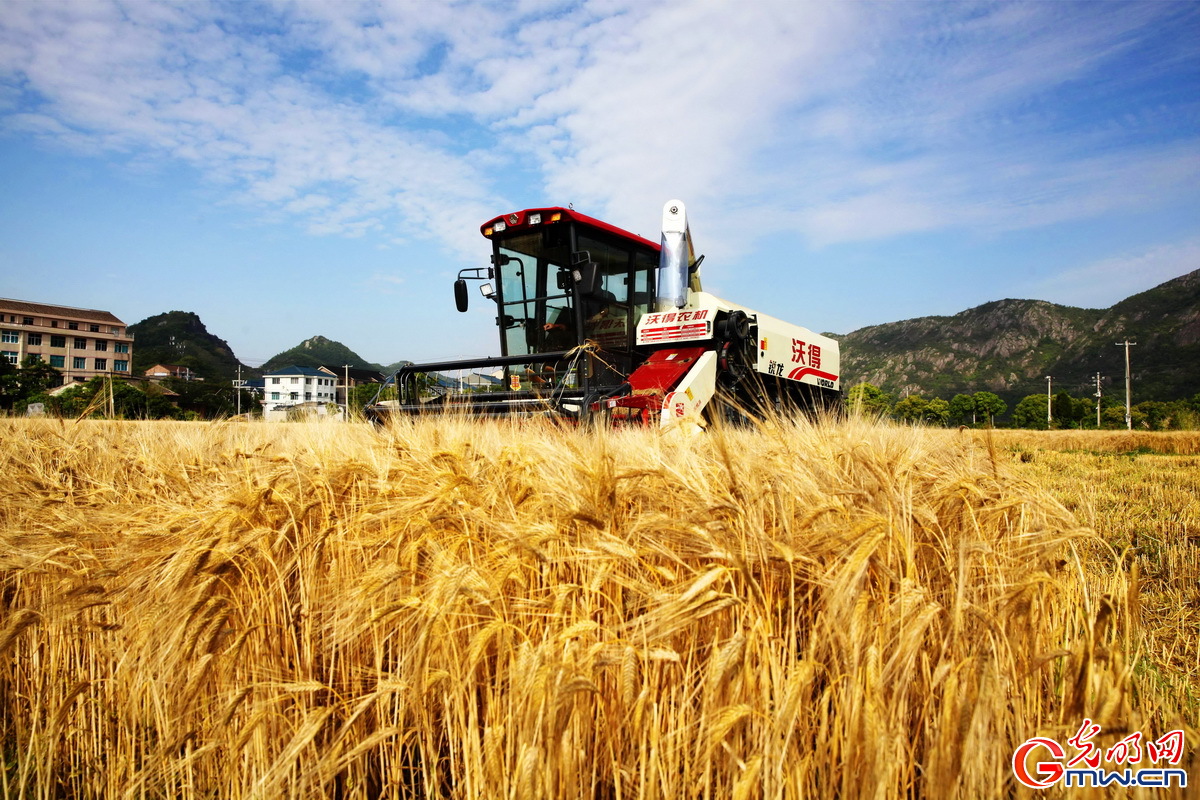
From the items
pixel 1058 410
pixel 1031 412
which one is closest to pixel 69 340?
pixel 1058 410

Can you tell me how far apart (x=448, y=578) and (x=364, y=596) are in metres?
0.33

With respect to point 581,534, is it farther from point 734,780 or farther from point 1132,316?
point 1132,316

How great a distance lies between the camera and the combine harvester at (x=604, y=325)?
730 centimetres

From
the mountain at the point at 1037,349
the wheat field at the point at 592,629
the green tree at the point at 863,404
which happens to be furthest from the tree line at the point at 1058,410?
the wheat field at the point at 592,629

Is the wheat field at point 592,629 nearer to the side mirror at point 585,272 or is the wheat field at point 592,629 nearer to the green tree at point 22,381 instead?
the side mirror at point 585,272

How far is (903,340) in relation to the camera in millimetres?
171750

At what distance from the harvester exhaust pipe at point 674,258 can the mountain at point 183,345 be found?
4976 inches

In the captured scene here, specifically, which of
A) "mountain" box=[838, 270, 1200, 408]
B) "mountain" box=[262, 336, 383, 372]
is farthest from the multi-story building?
"mountain" box=[838, 270, 1200, 408]

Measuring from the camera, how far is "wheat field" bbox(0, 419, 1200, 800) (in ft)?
4.64

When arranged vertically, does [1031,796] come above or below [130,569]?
below

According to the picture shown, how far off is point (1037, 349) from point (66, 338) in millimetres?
173753

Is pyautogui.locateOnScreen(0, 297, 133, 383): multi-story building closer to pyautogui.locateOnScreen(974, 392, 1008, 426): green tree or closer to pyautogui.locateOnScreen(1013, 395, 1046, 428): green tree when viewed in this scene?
pyautogui.locateOnScreen(974, 392, 1008, 426): green tree

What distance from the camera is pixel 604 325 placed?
838 cm

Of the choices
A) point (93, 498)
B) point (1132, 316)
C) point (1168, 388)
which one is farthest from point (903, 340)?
point (93, 498)
